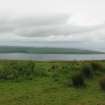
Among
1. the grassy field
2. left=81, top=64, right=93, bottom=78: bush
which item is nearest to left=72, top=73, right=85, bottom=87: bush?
the grassy field

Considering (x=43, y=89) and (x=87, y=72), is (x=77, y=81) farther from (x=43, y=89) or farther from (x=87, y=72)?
(x=87, y=72)

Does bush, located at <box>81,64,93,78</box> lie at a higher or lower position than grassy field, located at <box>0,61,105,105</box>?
higher

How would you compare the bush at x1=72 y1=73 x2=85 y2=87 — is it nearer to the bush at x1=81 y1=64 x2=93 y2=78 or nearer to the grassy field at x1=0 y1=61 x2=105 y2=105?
the grassy field at x1=0 y1=61 x2=105 y2=105

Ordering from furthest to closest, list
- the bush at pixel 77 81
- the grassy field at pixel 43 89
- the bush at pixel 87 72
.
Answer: the bush at pixel 87 72
the bush at pixel 77 81
the grassy field at pixel 43 89

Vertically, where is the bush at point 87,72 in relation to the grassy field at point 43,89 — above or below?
above

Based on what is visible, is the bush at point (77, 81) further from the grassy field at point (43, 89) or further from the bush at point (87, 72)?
the bush at point (87, 72)

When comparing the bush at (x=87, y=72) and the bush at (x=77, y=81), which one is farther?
the bush at (x=87, y=72)

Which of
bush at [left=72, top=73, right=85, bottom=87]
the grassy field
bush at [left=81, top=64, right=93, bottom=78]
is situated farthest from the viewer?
bush at [left=81, top=64, right=93, bottom=78]

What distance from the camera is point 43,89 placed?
2288 centimetres

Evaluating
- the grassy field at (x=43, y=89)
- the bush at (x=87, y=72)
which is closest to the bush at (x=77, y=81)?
the grassy field at (x=43, y=89)

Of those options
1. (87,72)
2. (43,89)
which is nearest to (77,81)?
(43,89)

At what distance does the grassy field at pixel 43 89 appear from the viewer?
748 inches

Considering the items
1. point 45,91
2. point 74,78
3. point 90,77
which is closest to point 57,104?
point 45,91

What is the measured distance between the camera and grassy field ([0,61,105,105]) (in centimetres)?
1900
